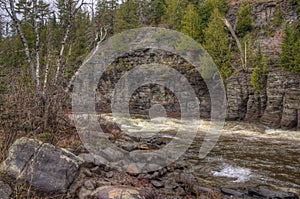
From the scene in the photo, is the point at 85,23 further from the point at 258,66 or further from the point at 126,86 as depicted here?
the point at 258,66

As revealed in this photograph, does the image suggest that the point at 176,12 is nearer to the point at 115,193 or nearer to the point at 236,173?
the point at 236,173

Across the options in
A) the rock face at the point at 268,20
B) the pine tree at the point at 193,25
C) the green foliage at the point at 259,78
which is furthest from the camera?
the pine tree at the point at 193,25

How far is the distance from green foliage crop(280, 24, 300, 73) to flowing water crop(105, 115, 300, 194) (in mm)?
6335

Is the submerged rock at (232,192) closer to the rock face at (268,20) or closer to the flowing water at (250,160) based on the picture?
the flowing water at (250,160)

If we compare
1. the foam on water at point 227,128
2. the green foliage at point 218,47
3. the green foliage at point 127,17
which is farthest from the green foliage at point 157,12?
the foam on water at point 227,128

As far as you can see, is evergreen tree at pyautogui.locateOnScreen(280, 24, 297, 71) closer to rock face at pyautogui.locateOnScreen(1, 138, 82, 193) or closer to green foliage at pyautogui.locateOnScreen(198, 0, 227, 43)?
green foliage at pyautogui.locateOnScreen(198, 0, 227, 43)

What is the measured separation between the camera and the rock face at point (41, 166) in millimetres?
5508

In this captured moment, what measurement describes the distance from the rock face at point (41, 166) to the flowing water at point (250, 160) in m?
4.35

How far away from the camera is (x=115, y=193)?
216 inches

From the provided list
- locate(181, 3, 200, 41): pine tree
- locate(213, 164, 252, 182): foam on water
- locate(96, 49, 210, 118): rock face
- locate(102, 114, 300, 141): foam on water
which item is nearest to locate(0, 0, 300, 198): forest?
locate(181, 3, 200, 41): pine tree

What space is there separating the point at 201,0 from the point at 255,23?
37.7 ft

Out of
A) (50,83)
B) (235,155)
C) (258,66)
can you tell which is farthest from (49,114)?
(258,66)

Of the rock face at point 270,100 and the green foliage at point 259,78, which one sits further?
the green foliage at point 259,78

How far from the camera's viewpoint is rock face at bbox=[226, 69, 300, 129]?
1967cm
